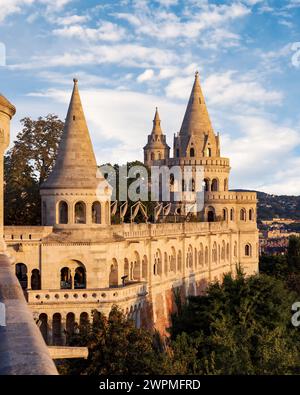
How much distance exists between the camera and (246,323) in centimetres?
2648

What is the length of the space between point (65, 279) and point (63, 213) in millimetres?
3490

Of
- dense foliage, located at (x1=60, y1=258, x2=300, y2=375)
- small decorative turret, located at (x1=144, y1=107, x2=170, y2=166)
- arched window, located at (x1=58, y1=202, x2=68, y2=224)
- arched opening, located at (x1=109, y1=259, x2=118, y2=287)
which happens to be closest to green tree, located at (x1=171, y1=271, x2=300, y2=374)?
dense foliage, located at (x1=60, y1=258, x2=300, y2=375)

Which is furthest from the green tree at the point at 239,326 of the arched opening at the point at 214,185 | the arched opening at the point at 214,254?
the arched opening at the point at 214,185

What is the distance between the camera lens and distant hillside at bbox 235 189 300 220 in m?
162

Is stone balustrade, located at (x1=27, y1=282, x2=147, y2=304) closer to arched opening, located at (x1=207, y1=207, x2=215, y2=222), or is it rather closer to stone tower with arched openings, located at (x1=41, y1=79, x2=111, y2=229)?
stone tower with arched openings, located at (x1=41, y1=79, x2=111, y2=229)

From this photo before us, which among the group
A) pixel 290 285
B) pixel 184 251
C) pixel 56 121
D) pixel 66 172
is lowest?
pixel 290 285

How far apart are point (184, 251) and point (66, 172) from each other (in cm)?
1525

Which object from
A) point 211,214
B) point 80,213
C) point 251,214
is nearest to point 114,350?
point 80,213

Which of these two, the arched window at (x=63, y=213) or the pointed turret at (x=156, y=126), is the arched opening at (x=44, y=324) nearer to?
the arched window at (x=63, y=213)

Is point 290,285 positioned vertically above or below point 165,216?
below

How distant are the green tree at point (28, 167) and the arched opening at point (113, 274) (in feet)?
26.7

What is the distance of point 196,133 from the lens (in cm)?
5494
